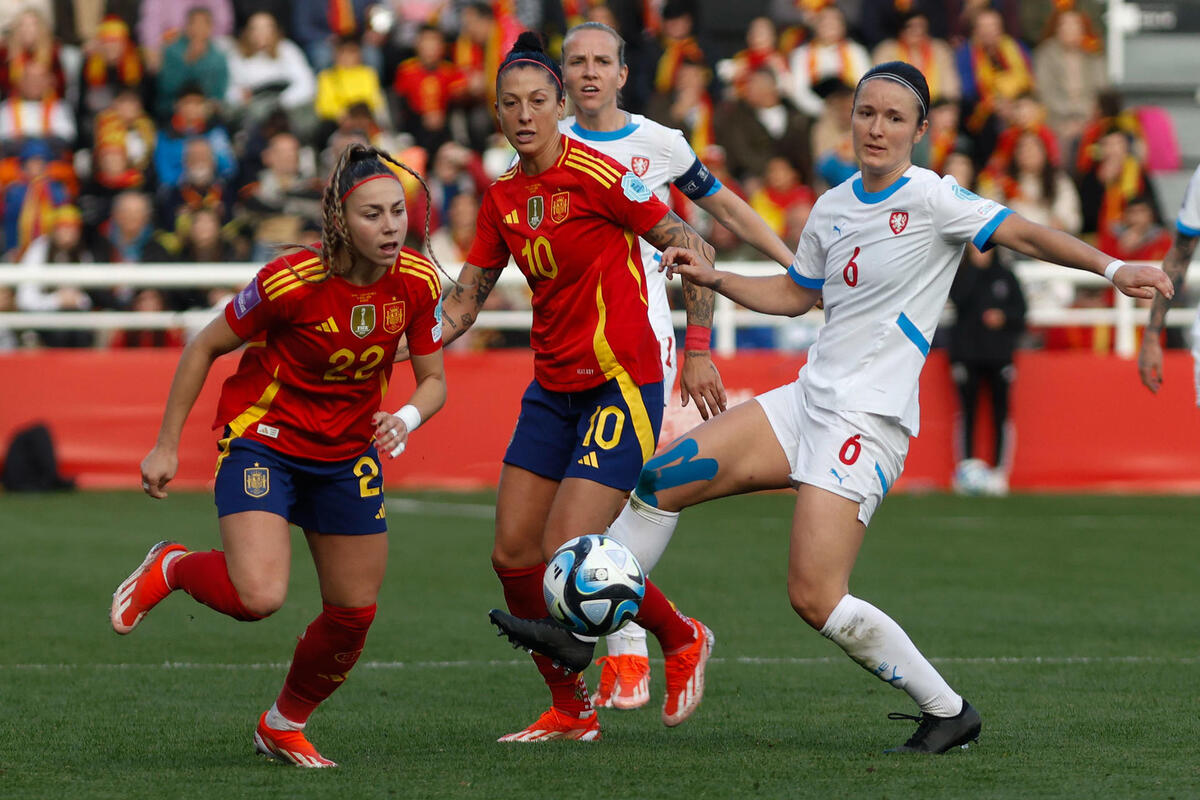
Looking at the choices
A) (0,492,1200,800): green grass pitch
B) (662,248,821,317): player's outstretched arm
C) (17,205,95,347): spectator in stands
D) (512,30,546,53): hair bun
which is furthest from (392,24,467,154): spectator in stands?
(662,248,821,317): player's outstretched arm

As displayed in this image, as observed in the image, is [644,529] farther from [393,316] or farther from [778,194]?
[778,194]

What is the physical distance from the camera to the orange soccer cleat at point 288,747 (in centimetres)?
588

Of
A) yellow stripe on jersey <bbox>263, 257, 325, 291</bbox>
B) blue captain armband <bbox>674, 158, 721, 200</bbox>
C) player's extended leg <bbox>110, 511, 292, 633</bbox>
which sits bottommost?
player's extended leg <bbox>110, 511, 292, 633</bbox>

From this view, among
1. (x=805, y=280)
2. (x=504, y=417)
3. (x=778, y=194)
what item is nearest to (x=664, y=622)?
(x=805, y=280)

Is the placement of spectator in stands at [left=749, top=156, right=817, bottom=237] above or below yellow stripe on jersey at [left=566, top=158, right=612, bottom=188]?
below

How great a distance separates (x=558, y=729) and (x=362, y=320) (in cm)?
160

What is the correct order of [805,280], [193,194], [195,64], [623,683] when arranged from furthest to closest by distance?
[195,64] < [193,194] < [623,683] < [805,280]

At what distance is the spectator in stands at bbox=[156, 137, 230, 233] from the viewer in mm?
16156

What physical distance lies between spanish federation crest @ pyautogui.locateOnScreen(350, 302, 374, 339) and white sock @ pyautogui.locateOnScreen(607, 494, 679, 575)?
1.11 m

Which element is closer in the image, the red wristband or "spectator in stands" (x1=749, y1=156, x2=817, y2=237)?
the red wristband

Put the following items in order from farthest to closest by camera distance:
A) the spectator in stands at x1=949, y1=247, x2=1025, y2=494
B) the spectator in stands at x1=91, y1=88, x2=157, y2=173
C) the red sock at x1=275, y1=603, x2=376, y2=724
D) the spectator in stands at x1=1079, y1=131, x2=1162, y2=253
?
the spectator in stands at x1=1079, y1=131, x2=1162, y2=253 < the spectator in stands at x1=91, y1=88, x2=157, y2=173 < the spectator in stands at x1=949, y1=247, x2=1025, y2=494 < the red sock at x1=275, y1=603, x2=376, y2=724

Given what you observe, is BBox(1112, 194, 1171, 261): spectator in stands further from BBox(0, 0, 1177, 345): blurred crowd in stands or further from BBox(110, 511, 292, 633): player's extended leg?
BBox(110, 511, 292, 633): player's extended leg

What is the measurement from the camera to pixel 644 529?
250 inches

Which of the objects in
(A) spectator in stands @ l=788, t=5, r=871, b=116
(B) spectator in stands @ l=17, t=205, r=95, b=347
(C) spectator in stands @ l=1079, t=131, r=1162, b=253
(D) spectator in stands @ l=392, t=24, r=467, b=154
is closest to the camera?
(B) spectator in stands @ l=17, t=205, r=95, b=347
